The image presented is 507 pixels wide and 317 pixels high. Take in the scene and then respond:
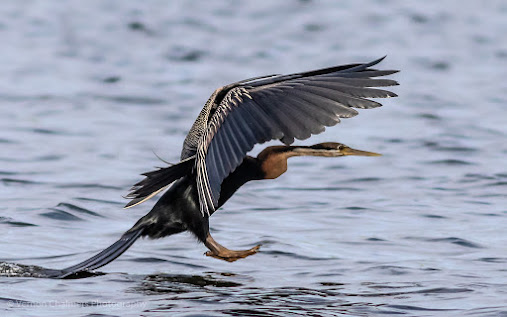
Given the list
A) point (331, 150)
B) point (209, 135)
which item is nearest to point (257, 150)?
point (331, 150)

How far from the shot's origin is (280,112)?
520cm

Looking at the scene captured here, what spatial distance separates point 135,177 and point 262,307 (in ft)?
14.4

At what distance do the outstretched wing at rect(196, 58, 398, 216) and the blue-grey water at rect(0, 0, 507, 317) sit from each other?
2.65ft

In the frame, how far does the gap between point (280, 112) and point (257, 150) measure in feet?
17.7

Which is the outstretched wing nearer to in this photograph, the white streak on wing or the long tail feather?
the white streak on wing

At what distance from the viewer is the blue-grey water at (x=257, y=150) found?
19.5 feet

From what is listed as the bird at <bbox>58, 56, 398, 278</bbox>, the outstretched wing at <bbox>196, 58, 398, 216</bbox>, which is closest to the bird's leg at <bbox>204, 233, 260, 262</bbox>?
the bird at <bbox>58, 56, 398, 278</bbox>

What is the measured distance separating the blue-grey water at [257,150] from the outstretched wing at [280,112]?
81cm

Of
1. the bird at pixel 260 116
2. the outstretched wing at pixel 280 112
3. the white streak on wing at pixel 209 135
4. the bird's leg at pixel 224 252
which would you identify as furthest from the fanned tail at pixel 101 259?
the outstretched wing at pixel 280 112

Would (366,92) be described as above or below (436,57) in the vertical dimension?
below

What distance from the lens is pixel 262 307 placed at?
5.49 meters

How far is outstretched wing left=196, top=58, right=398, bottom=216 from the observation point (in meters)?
5.11

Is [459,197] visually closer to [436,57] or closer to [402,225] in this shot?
[402,225]

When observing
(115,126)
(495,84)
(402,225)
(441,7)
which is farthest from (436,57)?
(402,225)
